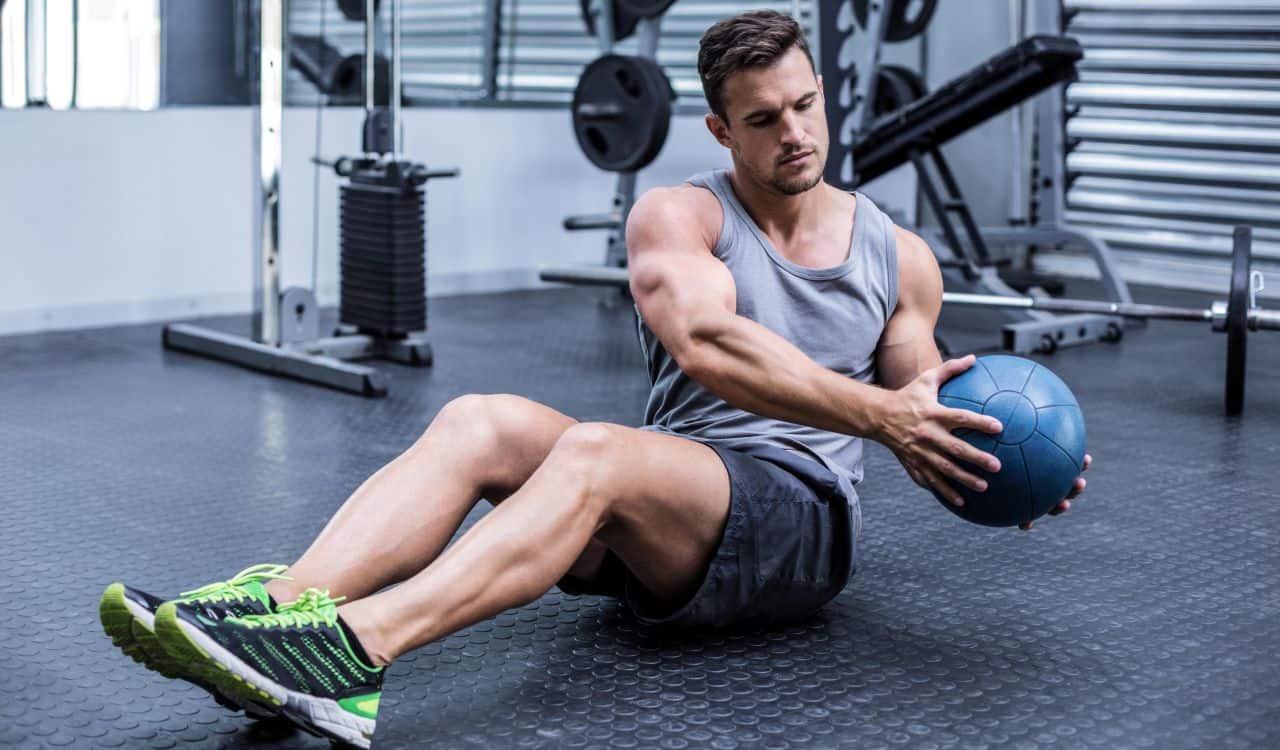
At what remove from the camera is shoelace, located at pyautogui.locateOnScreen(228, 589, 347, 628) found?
1531 millimetres

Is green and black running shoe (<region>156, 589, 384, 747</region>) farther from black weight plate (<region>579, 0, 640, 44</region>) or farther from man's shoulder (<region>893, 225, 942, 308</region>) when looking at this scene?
black weight plate (<region>579, 0, 640, 44</region>)

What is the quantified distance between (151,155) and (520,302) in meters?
1.44

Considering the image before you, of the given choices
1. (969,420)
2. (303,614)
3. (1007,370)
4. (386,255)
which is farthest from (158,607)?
(386,255)

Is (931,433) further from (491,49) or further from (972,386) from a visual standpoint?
(491,49)

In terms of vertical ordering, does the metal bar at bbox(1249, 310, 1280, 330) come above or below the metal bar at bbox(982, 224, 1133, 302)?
below

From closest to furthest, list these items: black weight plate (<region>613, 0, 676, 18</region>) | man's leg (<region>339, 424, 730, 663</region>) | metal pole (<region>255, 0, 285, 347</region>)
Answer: man's leg (<region>339, 424, 730, 663</region>) → metal pole (<region>255, 0, 285, 347</region>) → black weight plate (<region>613, 0, 676, 18</region>)

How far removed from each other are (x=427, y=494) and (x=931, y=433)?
0.60 metres

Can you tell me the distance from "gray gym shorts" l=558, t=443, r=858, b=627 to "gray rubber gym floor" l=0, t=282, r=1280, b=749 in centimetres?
7

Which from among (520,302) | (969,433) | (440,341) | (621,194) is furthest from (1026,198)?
(969,433)

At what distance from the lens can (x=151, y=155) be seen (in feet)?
15.8

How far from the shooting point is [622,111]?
5.16 m

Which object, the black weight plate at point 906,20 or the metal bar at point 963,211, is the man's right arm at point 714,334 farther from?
the black weight plate at point 906,20

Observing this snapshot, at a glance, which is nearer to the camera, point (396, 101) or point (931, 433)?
point (931, 433)

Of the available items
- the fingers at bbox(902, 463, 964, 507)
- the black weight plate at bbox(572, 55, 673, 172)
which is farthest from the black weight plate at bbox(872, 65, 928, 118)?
the fingers at bbox(902, 463, 964, 507)
